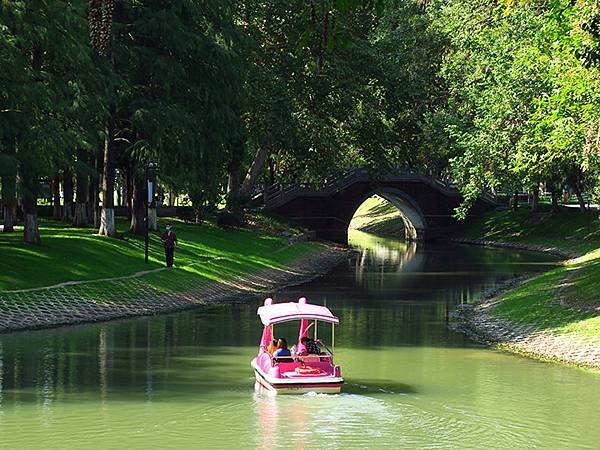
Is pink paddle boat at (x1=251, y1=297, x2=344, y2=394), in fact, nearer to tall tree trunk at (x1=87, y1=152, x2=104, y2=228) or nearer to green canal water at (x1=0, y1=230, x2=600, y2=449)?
green canal water at (x1=0, y1=230, x2=600, y2=449)

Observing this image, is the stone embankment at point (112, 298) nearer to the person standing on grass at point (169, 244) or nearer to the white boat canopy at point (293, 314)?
the person standing on grass at point (169, 244)

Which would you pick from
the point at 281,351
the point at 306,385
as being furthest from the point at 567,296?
the point at 306,385

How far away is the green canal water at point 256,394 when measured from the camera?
21.3 m

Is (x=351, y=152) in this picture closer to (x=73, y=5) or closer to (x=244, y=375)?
(x=73, y=5)

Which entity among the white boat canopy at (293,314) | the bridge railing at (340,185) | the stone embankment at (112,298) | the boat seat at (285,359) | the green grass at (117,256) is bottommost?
the boat seat at (285,359)

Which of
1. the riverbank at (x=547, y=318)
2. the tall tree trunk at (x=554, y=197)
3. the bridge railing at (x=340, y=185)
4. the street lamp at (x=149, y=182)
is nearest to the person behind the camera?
the riverbank at (x=547, y=318)

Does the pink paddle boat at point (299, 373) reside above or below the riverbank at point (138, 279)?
below

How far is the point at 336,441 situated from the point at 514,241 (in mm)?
69271

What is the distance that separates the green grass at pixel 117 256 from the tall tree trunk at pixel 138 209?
92 cm

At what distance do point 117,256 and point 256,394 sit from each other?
23.1m

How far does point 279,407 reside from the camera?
23719 mm

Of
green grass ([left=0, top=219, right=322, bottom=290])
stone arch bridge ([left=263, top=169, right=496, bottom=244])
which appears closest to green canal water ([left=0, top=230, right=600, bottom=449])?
green grass ([left=0, top=219, right=322, bottom=290])

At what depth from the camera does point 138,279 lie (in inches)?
1726

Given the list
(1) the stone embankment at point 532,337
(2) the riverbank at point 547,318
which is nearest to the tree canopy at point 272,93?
(2) the riverbank at point 547,318
